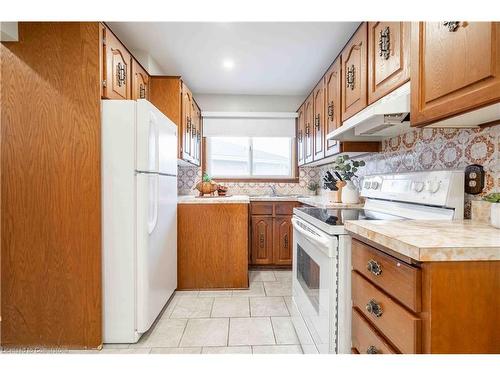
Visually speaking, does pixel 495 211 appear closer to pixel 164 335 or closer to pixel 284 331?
pixel 284 331

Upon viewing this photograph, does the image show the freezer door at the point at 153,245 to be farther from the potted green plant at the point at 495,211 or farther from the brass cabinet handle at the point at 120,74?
the potted green plant at the point at 495,211

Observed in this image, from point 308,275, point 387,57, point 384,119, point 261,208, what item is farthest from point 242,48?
point 308,275

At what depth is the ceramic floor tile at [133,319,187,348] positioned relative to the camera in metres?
1.79

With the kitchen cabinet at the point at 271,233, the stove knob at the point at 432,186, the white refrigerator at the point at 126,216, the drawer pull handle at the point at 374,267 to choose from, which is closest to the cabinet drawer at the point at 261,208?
the kitchen cabinet at the point at 271,233

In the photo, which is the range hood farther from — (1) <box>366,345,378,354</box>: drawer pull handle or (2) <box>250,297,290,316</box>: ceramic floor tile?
(2) <box>250,297,290,316</box>: ceramic floor tile

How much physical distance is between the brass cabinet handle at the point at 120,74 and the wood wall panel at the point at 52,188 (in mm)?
265

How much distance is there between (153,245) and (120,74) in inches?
50.2

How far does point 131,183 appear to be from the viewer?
1745mm

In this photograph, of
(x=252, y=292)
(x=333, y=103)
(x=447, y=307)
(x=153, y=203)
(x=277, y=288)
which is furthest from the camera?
(x=277, y=288)

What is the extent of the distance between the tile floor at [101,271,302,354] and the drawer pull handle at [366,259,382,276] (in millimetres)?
1079

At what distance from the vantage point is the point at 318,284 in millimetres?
1444

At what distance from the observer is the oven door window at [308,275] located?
1.49 m

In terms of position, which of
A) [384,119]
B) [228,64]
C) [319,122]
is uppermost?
[228,64]

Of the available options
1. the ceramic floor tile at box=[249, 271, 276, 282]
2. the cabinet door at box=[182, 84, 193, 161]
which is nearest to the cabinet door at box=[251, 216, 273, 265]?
the ceramic floor tile at box=[249, 271, 276, 282]
